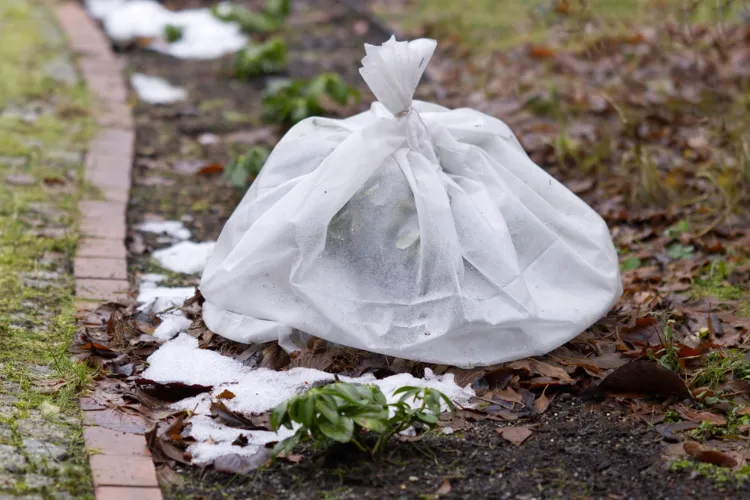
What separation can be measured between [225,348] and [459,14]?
479 cm

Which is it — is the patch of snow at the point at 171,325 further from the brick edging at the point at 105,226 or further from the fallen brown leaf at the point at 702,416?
the fallen brown leaf at the point at 702,416

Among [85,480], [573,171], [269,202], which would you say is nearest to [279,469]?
[85,480]

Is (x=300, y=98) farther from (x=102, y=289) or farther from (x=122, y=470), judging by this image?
(x=122, y=470)

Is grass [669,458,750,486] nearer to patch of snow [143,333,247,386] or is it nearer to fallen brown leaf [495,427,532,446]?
fallen brown leaf [495,427,532,446]

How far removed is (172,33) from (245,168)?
2.55 meters

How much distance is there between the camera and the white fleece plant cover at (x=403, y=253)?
2607 millimetres

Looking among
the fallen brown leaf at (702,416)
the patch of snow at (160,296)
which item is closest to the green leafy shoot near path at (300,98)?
the patch of snow at (160,296)

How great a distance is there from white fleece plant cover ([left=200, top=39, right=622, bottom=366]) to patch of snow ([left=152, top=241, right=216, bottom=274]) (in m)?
0.59

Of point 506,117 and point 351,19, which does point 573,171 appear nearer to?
point 506,117

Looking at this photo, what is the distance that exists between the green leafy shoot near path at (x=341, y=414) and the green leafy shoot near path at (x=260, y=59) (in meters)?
3.90

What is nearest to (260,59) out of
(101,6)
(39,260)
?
(101,6)

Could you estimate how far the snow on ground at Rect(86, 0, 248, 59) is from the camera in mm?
6418

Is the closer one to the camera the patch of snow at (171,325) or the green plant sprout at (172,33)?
the patch of snow at (171,325)

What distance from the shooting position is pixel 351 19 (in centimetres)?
705
